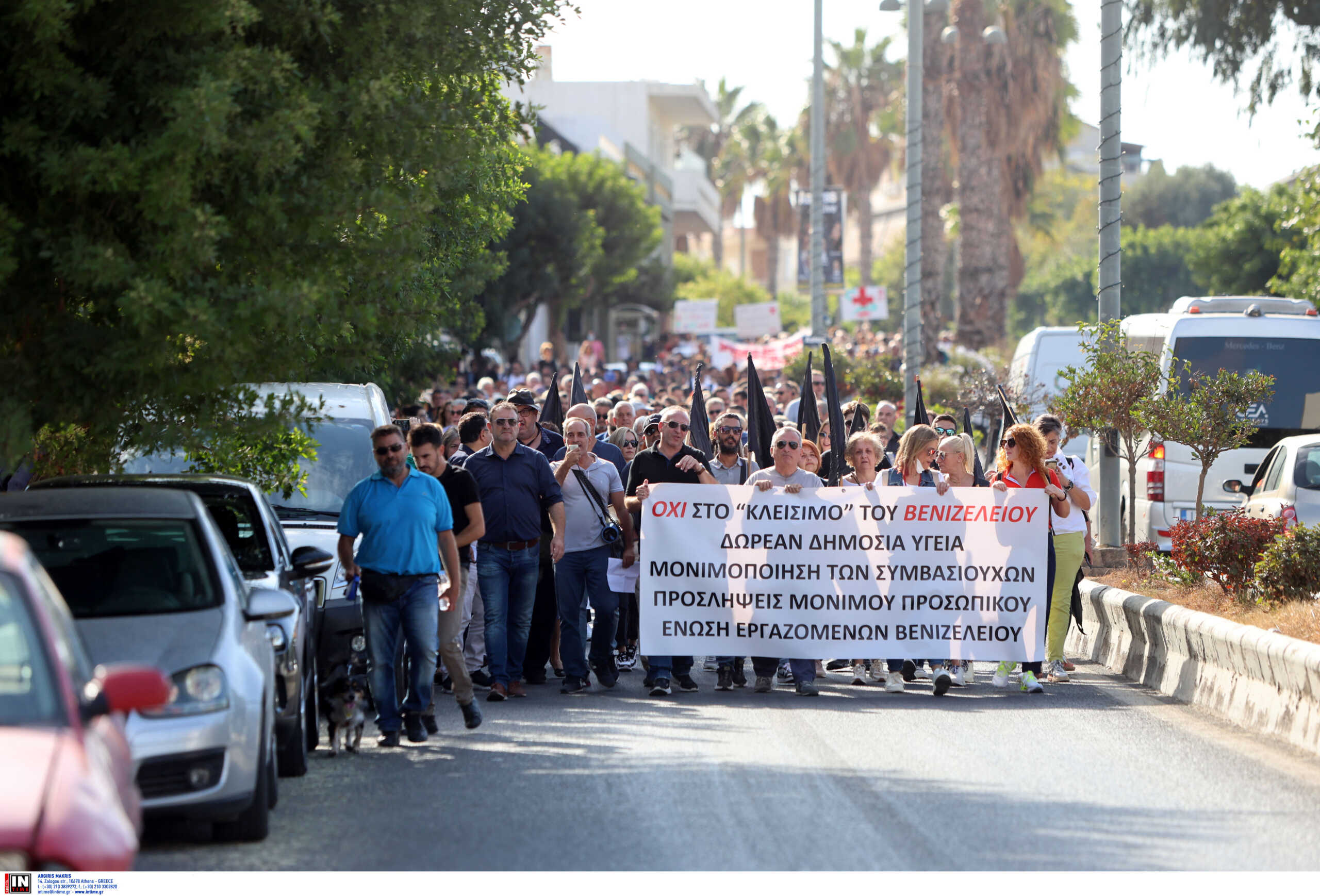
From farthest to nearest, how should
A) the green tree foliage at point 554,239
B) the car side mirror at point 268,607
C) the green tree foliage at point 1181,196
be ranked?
the green tree foliage at point 1181,196
the green tree foliage at point 554,239
the car side mirror at point 268,607

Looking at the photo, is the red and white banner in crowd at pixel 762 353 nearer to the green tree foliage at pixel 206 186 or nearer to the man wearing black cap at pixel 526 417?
the man wearing black cap at pixel 526 417

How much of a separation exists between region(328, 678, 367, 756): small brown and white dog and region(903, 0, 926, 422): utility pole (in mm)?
15081

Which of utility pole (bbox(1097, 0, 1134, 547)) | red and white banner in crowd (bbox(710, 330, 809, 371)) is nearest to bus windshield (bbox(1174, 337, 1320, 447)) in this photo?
utility pole (bbox(1097, 0, 1134, 547))

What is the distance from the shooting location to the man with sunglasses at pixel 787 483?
38.6 ft

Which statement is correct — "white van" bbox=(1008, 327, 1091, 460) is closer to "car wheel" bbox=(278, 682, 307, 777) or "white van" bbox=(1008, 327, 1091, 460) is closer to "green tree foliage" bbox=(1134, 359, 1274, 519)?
"green tree foliage" bbox=(1134, 359, 1274, 519)

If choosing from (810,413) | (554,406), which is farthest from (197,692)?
(554,406)

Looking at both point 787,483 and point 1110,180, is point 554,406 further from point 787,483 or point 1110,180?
point 1110,180

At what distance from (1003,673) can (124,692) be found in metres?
8.02

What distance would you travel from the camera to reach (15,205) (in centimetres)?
890

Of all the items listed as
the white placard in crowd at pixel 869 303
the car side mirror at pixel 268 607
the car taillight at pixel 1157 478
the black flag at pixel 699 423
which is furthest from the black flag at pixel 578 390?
the white placard in crowd at pixel 869 303

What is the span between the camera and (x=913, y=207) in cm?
2423

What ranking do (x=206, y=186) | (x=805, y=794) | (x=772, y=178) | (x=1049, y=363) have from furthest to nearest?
(x=772, y=178)
(x=1049, y=363)
(x=206, y=186)
(x=805, y=794)

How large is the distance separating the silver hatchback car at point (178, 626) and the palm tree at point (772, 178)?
75.8 metres
